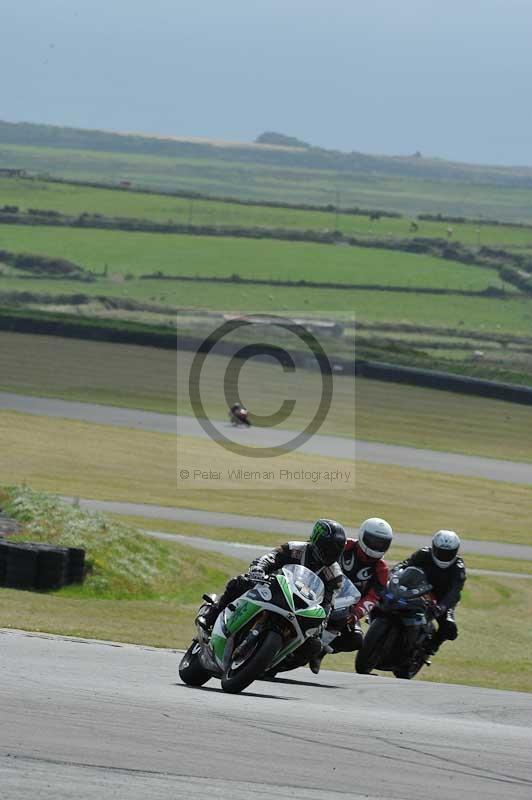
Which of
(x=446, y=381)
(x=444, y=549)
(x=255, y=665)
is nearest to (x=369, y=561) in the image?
(x=444, y=549)

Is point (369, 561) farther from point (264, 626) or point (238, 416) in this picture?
point (238, 416)

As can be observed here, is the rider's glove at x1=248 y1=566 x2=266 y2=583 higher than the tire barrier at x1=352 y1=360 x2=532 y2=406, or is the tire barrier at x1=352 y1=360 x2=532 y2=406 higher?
the rider's glove at x1=248 y1=566 x2=266 y2=583

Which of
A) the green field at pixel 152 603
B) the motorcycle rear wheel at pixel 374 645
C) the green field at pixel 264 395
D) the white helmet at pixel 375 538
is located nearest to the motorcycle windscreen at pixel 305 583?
the white helmet at pixel 375 538

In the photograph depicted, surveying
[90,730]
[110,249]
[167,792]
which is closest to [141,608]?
[90,730]

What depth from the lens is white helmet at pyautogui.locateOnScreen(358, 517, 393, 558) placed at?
13.6m

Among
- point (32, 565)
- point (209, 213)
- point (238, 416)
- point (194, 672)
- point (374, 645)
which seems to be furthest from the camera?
point (209, 213)

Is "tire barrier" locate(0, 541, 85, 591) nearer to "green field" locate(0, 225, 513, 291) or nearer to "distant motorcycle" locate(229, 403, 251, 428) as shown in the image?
"distant motorcycle" locate(229, 403, 251, 428)

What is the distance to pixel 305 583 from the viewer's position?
10.5m

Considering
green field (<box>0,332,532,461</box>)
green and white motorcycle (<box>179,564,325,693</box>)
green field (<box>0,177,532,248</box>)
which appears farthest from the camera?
green field (<box>0,177,532,248</box>)

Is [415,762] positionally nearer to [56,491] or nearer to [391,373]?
[56,491]

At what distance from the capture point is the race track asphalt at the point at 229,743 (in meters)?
6.71

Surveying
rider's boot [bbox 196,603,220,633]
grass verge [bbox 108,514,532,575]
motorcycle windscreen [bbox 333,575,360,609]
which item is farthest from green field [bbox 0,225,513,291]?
rider's boot [bbox 196,603,220,633]


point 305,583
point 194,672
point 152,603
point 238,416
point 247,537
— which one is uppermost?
Answer: point 305,583

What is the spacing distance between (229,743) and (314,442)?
38.3 m
